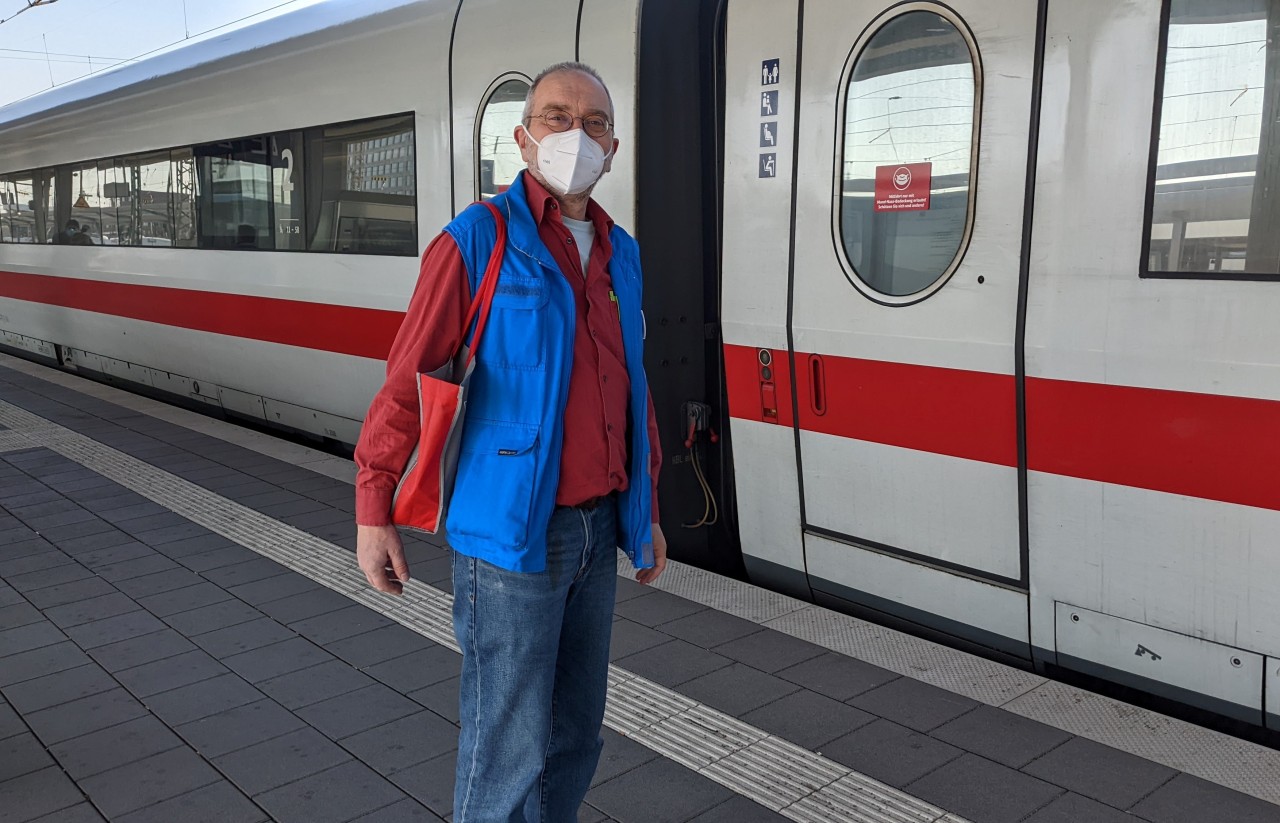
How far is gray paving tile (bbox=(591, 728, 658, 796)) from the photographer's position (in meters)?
3.33

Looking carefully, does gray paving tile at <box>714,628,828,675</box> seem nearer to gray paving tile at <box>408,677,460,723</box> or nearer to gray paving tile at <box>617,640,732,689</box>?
gray paving tile at <box>617,640,732,689</box>

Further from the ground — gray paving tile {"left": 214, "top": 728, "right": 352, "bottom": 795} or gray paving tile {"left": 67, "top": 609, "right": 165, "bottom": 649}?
gray paving tile {"left": 67, "top": 609, "right": 165, "bottom": 649}

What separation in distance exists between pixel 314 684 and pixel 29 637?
140cm

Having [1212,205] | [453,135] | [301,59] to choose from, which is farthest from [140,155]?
[1212,205]

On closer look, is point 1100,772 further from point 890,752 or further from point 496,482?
point 496,482

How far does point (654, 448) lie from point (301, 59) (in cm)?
565

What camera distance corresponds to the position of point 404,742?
3.56 metres

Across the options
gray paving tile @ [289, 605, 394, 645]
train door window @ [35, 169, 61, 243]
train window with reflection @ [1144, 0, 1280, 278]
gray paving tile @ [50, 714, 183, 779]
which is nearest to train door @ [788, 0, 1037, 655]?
train window with reflection @ [1144, 0, 1280, 278]

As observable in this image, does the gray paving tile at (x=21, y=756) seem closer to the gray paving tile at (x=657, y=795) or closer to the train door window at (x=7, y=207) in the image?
the gray paving tile at (x=657, y=795)

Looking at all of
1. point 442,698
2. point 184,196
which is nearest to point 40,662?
point 442,698

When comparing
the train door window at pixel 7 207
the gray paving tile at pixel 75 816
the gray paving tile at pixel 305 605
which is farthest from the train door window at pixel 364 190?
the train door window at pixel 7 207

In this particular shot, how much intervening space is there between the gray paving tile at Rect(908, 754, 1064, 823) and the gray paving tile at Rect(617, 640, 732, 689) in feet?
3.35

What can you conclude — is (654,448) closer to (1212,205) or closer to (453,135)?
(1212,205)

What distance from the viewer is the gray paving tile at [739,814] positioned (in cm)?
307
